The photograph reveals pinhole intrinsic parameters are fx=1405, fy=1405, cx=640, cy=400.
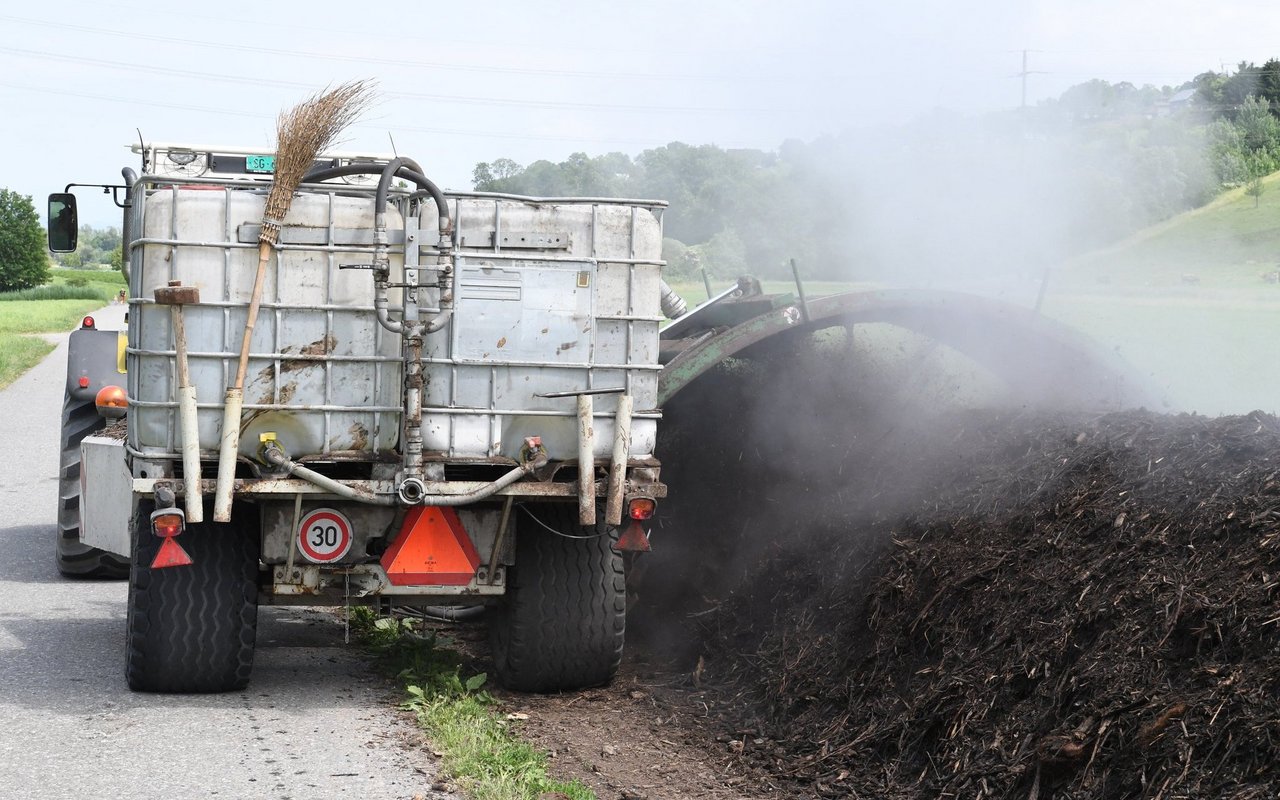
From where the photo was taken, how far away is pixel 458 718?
6461 millimetres

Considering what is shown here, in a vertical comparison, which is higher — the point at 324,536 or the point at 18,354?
the point at 324,536

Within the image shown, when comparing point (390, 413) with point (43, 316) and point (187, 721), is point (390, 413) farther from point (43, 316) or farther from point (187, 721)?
point (43, 316)

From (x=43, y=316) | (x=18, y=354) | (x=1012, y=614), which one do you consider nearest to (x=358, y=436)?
(x=1012, y=614)

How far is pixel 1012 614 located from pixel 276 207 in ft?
12.1

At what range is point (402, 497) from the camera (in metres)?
6.47

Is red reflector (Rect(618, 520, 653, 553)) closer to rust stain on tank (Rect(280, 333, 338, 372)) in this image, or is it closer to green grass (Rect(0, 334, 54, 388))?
rust stain on tank (Rect(280, 333, 338, 372))

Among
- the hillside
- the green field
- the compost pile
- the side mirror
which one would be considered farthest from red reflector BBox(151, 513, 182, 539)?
the green field

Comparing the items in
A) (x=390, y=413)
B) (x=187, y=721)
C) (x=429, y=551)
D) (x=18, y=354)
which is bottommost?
(x=187, y=721)

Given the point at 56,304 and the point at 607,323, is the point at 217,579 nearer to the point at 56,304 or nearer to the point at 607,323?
the point at 607,323

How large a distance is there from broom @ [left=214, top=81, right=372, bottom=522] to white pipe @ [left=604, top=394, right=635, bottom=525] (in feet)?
5.72

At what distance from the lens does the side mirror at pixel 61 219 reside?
8633 millimetres

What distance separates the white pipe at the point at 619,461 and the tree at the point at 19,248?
90.4 meters

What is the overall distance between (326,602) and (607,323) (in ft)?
6.41

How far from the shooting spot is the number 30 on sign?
265 inches
